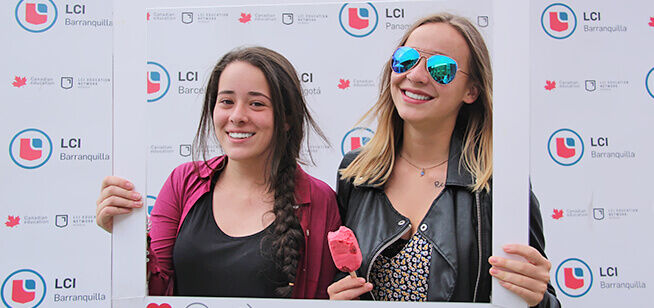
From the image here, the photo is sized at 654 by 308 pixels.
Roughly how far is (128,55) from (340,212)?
3.04 ft

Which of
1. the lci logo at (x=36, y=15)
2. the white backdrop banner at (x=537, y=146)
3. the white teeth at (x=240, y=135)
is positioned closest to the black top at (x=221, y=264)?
the white teeth at (x=240, y=135)

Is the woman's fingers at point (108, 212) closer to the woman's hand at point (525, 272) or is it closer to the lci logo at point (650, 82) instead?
the woman's hand at point (525, 272)

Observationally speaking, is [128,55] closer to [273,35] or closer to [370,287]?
[273,35]

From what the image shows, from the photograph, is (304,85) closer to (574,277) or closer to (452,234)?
(452,234)

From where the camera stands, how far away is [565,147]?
2533mm

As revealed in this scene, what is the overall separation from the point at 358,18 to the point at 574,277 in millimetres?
1804

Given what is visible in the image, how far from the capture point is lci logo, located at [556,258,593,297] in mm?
2525

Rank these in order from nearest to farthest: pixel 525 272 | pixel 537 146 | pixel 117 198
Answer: pixel 525 272 → pixel 117 198 → pixel 537 146

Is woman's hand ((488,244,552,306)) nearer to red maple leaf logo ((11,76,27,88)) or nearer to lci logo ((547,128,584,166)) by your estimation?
lci logo ((547,128,584,166))

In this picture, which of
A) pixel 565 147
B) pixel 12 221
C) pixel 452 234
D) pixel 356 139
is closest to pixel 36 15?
pixel 12 221

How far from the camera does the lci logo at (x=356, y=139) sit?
1768 millimetres

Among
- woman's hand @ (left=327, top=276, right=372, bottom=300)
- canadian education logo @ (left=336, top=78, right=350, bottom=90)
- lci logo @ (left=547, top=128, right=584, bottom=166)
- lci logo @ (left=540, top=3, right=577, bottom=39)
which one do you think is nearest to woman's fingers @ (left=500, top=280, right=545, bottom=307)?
woman's hand @ (left=327, top=276, right=372, bottom=300)

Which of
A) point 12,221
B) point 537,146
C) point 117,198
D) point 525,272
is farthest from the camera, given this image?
point 12,221

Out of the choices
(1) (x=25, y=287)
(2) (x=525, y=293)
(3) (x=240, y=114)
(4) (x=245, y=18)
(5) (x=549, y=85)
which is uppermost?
(4) (x=245, y=18)
